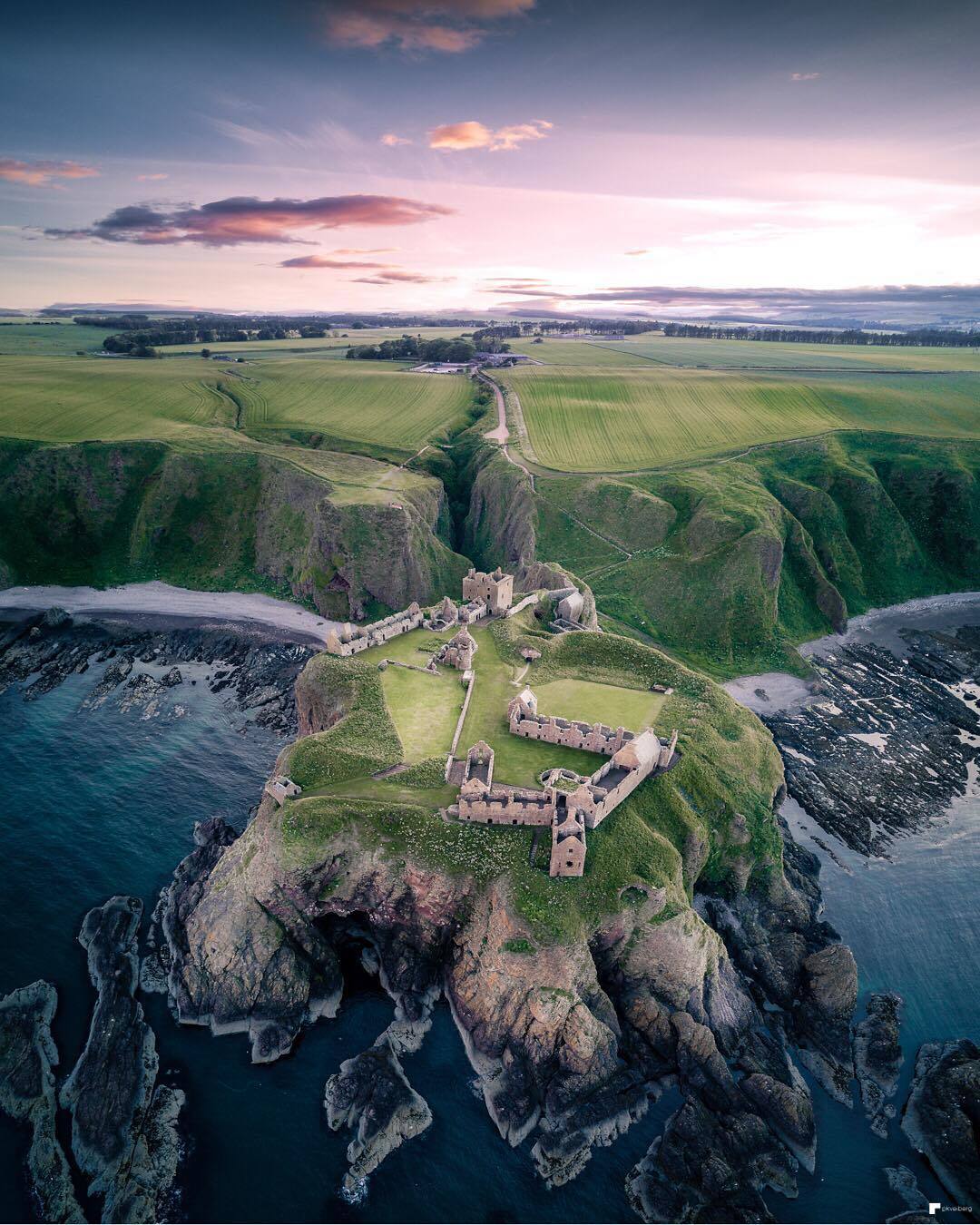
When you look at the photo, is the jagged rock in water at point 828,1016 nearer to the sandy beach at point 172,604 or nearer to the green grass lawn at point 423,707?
the green grass lawn at point 423,707

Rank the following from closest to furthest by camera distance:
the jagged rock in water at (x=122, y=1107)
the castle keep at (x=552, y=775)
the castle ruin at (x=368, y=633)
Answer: the jagged rock in water at (x=122, y=1107), the castle keep at (x=552, y=775), the castle ruin at (x=368, y=633)

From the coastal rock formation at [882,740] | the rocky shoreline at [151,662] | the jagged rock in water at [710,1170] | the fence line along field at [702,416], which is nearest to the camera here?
the jagged rock in water at [710,1170]

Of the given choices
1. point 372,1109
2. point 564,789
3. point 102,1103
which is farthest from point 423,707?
point 102,1103

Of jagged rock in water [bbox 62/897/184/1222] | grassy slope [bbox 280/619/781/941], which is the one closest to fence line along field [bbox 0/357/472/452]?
grassy slope [bbox 280/619/781/941]

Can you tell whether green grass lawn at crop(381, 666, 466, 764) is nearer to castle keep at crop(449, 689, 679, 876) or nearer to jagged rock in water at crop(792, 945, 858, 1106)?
castle keep at crop(449, 689, 679, 876)

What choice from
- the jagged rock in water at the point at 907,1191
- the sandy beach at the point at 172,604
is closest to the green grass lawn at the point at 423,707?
the sandy beach at the point at 172,604

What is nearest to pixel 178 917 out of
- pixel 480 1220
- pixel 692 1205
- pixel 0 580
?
pixel 480 1220
